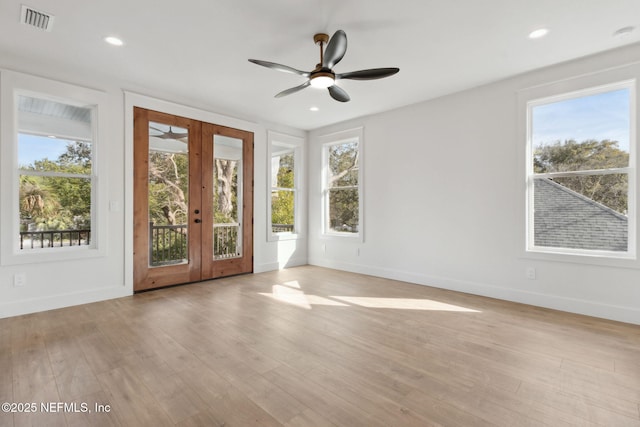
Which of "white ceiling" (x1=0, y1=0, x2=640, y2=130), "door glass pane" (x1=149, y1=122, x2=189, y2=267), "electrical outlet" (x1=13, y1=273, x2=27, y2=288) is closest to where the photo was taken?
"white ceiling" (x1=0, y1=0, x2=640, y2=130)

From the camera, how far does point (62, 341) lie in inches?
104

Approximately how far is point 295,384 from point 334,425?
0.46m

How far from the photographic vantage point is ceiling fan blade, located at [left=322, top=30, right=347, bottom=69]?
238 centimetres

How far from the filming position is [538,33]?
2.84 m

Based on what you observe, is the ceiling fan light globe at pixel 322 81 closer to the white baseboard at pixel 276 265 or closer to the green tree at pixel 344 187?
the green tree at pixel 344 187

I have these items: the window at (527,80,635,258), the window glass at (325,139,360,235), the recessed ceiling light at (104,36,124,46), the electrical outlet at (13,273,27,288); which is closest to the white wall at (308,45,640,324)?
the window at (527,80,635,258)

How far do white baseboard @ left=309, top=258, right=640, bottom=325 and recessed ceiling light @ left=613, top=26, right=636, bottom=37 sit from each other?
2642 millimetres

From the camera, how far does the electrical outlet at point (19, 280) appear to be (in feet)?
10.9

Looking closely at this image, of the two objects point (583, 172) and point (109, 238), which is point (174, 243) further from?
point (583, 172)

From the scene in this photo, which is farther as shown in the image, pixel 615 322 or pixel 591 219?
pixel 591 219

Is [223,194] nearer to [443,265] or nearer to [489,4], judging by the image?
[443,265]

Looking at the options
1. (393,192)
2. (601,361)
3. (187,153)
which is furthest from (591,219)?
(187,153)

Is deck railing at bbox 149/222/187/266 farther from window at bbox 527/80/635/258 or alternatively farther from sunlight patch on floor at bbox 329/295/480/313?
window at bbox 527/80/635/258

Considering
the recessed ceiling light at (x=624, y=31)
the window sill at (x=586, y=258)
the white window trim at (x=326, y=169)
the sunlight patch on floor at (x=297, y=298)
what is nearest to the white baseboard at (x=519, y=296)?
the window sill at (x=586, y=258)
